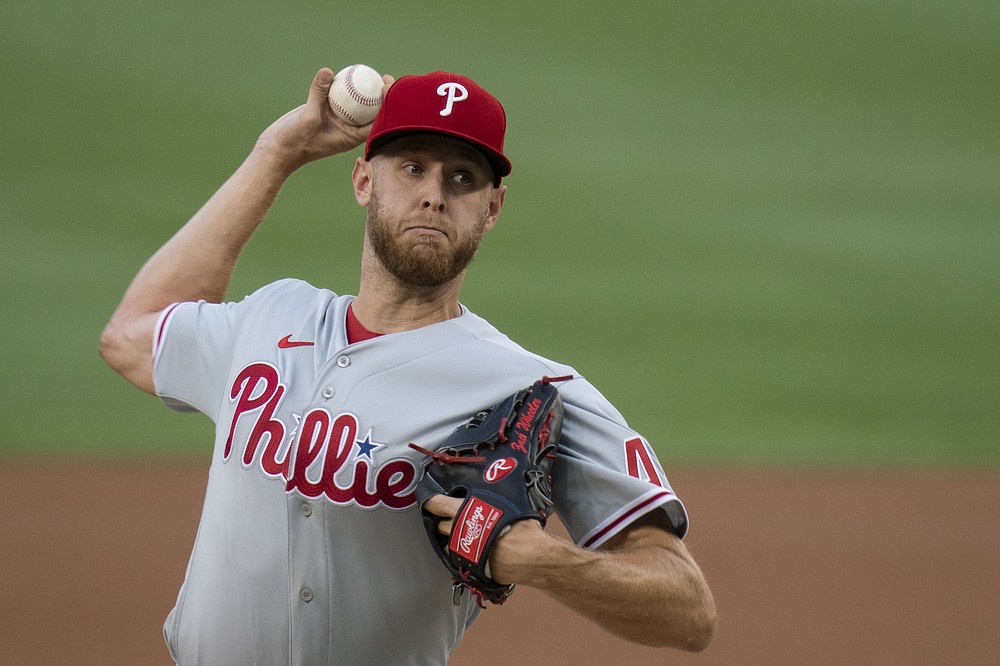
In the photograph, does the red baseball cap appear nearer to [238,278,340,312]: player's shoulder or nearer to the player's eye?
the player's eye

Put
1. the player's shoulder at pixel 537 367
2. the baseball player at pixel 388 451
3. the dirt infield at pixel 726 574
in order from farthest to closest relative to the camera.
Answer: the dirt infield at pixel 726 574, the player's shoulder at pixel 537 367, the baseball player at pixel 388 451

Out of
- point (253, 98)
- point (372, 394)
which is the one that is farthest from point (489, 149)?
point (253, 98)

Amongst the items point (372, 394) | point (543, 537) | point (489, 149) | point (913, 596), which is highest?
point (489, 149)

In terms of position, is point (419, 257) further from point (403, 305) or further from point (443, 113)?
point (443, 113)

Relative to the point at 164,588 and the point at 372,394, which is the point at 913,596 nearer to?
the point at 164,588

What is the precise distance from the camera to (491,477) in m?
1.79

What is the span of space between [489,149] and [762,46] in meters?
12.0

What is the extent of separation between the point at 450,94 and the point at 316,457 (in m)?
0.73

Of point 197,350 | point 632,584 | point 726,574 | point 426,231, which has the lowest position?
point 726,574

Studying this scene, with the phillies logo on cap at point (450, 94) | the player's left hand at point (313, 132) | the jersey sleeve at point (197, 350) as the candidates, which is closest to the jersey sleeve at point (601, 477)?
the phillies logo on cap at point (450, 94)

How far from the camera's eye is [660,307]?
10.2m

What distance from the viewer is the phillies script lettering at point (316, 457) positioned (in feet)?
6.44

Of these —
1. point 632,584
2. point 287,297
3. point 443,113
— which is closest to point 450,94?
point 443,113

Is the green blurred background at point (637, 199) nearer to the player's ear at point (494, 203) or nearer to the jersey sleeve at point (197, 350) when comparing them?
the jersey sleeve at point (197, 350)
